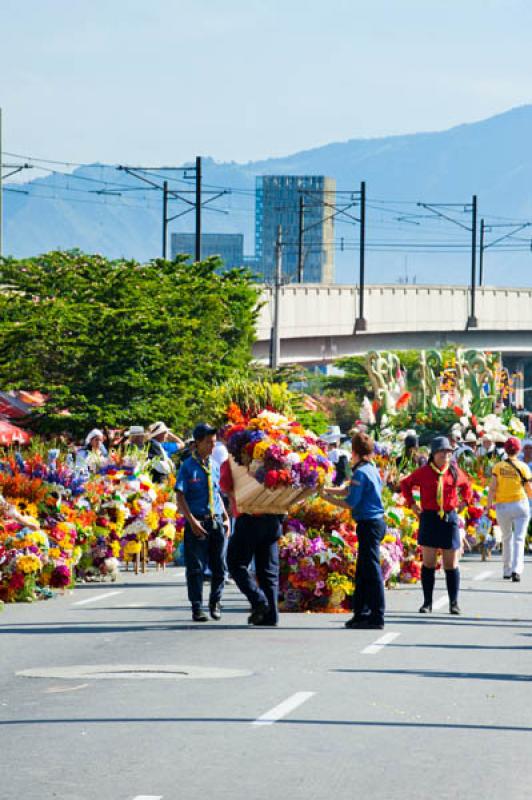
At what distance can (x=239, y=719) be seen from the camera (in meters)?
11.3

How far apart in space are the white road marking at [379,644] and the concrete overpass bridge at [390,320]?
54446 mm

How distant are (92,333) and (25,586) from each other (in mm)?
20243

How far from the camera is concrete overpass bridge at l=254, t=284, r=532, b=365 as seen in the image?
256 feet

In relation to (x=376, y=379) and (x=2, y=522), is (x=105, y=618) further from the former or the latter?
(x=376, y=379)

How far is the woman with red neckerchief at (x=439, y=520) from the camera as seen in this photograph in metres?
18.8

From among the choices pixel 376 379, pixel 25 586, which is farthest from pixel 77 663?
pixel 376 379

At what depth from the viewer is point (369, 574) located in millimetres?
A: 17234

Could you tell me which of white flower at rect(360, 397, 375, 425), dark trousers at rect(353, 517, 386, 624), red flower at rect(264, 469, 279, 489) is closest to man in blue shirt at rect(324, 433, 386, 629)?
dark trousers at rect(353, 517, 386, 624)

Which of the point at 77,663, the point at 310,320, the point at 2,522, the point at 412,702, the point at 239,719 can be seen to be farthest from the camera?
the point at 310,320

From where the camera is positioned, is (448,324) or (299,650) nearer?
(299,650)

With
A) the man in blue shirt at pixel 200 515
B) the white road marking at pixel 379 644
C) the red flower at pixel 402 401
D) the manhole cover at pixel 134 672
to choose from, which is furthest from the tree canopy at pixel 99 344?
the manhole cover at pixel 134 672

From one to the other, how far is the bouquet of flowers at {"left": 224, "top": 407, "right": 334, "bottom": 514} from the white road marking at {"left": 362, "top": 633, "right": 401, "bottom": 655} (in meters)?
1.57

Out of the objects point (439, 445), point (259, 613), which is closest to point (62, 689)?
point (259, 613)

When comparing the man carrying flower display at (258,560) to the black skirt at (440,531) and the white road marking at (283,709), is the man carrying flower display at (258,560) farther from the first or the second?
the white road marking at (283,709)
